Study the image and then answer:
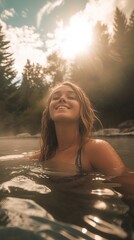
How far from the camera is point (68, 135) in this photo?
3.47m

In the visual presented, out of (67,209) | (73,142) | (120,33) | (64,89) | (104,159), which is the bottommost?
(67,209)

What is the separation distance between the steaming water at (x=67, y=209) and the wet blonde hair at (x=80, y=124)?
992 mm

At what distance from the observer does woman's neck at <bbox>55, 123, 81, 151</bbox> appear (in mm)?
3409

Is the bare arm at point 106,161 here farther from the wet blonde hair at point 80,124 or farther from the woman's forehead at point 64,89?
the woman's forehead at point 64,89

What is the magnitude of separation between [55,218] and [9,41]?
36.4 m

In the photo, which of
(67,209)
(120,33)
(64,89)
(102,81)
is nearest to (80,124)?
(64,89)

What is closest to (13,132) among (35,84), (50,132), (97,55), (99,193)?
(97,55)

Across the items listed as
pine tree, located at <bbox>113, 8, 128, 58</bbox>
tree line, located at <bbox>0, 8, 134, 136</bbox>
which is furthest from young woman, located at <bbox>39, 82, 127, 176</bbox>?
pine tree, located at <bbox>113, 8, 128, 58</bbox>

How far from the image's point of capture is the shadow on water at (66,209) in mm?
1313

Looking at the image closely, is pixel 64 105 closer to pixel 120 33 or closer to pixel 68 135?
pixel 68 135

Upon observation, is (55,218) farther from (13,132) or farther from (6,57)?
(6,57)

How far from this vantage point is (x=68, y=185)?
2.32 meters

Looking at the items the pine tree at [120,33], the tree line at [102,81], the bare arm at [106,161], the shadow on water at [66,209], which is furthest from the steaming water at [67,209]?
the pine tree at [120,33]

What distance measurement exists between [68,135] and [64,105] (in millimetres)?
439
